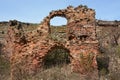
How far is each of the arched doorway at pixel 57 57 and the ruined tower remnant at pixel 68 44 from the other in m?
0.37

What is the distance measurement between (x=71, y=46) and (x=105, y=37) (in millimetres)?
12038

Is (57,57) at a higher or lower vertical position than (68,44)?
lower

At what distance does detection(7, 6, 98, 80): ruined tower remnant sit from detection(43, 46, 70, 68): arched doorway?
0.37 m

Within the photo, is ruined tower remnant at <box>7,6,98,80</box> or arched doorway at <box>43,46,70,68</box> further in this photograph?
arched doorway at <box>43,46,70,68</box>

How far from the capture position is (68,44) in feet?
48.6

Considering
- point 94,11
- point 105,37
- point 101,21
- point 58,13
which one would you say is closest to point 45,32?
point 58,13

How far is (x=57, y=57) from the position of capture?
16078 mm

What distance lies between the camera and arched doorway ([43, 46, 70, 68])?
49.5 feet

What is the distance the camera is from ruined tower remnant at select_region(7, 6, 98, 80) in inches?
571

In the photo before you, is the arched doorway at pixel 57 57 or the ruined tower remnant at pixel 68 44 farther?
the arched doorway at pixel 57 57

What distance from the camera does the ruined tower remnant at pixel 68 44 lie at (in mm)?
14511

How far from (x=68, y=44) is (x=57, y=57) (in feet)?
4.95

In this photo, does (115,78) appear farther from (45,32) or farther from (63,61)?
(45,32)

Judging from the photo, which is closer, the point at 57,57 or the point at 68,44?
the point at 68,44
